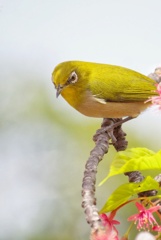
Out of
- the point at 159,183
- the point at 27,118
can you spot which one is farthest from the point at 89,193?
the point at 27,118

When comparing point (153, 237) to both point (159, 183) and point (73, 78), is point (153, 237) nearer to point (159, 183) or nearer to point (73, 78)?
point (159, 183)


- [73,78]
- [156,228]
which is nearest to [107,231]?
[156,228]

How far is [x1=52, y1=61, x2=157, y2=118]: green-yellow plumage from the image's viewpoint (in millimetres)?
2773

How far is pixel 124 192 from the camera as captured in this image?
1.64 m

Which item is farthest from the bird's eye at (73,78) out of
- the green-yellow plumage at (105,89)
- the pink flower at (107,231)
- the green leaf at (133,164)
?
the pink flower at (107,231)

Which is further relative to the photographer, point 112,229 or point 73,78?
point 73,78

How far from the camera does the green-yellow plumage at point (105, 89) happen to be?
2773mm

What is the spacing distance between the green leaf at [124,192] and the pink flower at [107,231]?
0.09 ft

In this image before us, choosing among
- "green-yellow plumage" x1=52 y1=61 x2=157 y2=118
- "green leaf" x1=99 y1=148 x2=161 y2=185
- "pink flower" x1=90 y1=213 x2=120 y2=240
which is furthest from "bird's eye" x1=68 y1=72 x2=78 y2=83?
"pink flower" x1=90 y1=213 x2=120 y2=240

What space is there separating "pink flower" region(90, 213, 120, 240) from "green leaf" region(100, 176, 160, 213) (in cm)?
3

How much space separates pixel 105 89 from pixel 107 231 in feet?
4.83

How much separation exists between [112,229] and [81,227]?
6.46 m

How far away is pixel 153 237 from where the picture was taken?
1.47m

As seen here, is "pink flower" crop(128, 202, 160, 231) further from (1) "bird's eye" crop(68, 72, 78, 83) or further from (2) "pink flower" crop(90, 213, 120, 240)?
(1) "bird's eye" crop(68, 72, 78, 83)
